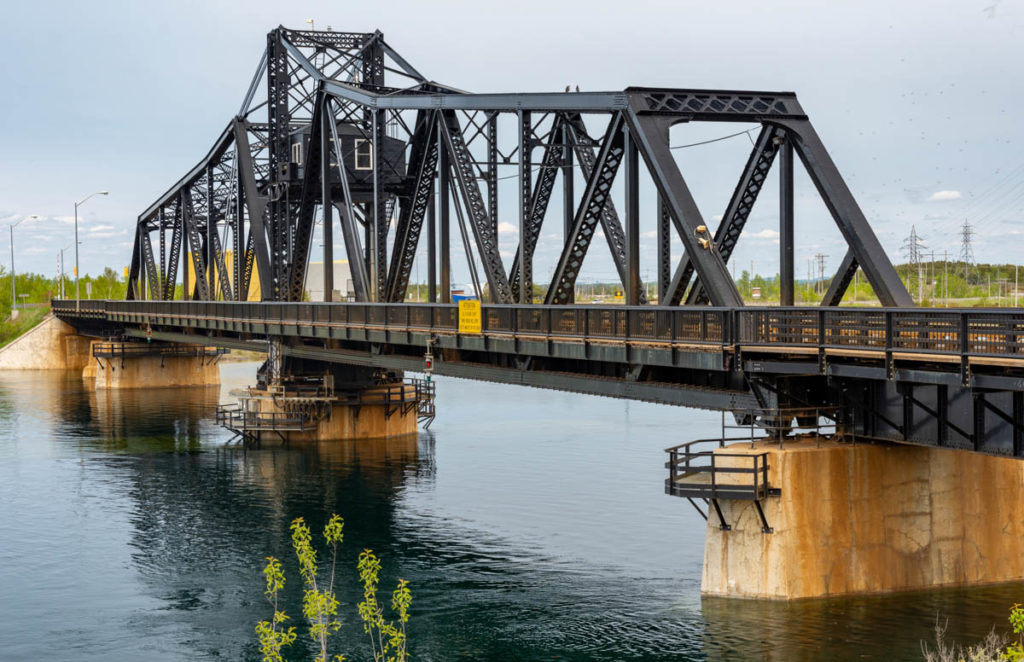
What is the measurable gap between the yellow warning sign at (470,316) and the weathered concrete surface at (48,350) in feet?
311

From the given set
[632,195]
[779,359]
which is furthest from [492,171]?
[779,359]

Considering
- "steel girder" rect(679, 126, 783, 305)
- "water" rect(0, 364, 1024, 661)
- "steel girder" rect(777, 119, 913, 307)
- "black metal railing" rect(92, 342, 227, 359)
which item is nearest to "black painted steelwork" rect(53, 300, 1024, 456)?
"steel girder" rect(679, 126, 783, 305)

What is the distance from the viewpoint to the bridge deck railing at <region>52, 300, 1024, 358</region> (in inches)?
865

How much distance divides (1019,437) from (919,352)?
2318 mm

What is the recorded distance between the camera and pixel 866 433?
1056 inches

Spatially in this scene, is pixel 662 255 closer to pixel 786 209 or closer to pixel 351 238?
pixel 786 209

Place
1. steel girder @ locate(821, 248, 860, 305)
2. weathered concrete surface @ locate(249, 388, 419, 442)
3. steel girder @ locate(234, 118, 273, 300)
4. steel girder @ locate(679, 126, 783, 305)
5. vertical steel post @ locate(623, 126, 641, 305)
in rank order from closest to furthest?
1. steel girder @ locate(821, 248, 860, 305)
2. steel girder @ locate(679, 126, 783, 305)
3. vertical steel post @ locate(623, 126, 641, 305)
4. weathered concrete surface @ locate(249, 388, 419, 442)
5. steel girder @ locate(234, 118, 273, 300)

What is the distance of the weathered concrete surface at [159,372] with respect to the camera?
100750 mm

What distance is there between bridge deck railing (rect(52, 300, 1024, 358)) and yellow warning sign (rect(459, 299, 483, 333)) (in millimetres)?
323

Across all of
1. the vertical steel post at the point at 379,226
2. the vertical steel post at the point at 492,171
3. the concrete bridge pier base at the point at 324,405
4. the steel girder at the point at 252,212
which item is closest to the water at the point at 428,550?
Result: the concrete bridge pier base at the point at 324,405

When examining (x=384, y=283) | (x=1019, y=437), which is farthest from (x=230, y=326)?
(x=1019, y=437)

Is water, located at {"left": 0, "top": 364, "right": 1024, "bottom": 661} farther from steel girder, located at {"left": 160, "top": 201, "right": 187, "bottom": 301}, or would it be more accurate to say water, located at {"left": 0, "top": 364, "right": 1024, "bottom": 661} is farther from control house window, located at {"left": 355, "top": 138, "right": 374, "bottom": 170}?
steel girder, located at {"left": 160, "top": 201, "right": 187, "bottom": 301}

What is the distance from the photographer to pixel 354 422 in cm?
6347

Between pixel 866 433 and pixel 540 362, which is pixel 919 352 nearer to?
pixel 866 433
